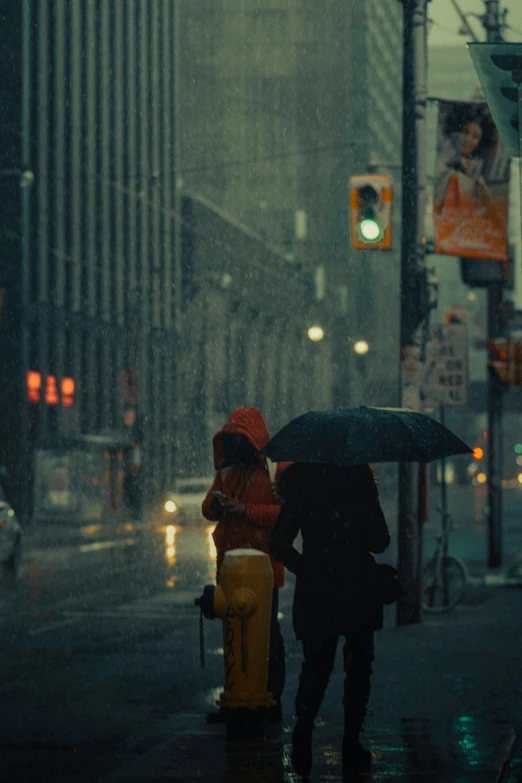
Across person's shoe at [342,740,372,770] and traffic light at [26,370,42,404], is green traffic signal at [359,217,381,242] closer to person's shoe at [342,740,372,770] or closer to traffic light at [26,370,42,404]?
person's shoe at [342,740,372,770]

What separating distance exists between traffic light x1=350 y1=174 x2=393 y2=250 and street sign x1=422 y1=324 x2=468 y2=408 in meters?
1.95

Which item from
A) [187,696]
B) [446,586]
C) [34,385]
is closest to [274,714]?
[187,696]

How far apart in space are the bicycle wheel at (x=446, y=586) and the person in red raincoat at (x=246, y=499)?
7430mm

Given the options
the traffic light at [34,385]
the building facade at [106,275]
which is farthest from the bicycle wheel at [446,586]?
the traffic light at [34,385]

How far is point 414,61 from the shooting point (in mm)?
15047

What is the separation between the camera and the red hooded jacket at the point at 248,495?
28.0 ft

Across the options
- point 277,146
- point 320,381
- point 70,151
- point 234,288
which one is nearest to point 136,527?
point 70,151

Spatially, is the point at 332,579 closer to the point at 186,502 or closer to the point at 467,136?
the point at 467,136

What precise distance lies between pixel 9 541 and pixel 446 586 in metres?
7.25

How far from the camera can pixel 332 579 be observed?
282 inches

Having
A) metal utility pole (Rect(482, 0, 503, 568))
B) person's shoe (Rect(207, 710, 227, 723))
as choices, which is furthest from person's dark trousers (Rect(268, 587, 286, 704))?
metal utility pole (Rect(482, 0, 503, 568))

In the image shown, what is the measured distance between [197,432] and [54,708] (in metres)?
62.9

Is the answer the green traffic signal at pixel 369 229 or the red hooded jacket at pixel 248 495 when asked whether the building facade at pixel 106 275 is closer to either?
the green traffic signal at pixel 369 229

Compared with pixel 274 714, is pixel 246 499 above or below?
above
